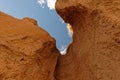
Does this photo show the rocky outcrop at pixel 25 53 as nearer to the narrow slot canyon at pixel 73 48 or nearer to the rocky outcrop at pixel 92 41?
the narrow slot canyon at pixel 73 48

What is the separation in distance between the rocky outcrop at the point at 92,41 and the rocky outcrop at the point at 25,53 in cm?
54

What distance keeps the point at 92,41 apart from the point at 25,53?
5.11 feet

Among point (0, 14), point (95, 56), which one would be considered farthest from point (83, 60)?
point (0, 14)

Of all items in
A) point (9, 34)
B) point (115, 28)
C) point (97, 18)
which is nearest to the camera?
point (115, 28)

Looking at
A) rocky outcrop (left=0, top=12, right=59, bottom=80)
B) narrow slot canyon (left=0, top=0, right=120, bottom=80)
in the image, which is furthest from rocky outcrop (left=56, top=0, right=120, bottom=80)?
rocky outcrop (left=0, top=12, right=59, bottom=80)

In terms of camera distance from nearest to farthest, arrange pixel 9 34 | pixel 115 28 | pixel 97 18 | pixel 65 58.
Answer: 1. pixel 115 28
2. pixel 97 18
3. pixel 9 34
4. pixel 65 58

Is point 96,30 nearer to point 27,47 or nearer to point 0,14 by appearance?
point 27,47

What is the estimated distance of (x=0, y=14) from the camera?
28.3 ft

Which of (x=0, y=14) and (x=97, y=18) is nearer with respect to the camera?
(x=97, y=18)

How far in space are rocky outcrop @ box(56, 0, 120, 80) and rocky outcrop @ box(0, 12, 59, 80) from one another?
54cm

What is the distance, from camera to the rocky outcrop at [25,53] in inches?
275

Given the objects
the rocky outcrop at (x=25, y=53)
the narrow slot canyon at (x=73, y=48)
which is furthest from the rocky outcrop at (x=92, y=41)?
the rocky outcrop at (x=25, y=53)

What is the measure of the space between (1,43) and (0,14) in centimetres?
162

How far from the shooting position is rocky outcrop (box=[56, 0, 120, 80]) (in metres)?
6.52
